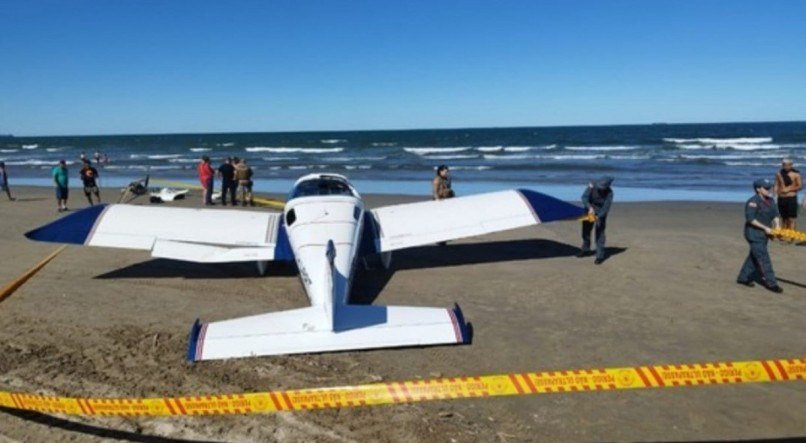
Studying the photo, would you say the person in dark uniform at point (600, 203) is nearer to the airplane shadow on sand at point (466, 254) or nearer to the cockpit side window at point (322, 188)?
the airplane shadow on sand at point (466, 254)

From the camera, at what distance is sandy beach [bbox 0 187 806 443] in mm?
5387

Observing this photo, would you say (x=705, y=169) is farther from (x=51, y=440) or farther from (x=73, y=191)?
(x=51, y=440)

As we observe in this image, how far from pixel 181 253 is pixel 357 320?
15.8ft

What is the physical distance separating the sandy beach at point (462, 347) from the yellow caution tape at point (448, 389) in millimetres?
634

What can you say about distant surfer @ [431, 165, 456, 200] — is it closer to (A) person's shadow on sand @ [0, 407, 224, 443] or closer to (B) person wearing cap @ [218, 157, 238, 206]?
(A) person's shadow on sand @ [0, 407, 224, 443]

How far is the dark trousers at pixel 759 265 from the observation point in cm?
947

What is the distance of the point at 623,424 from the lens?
5.44m

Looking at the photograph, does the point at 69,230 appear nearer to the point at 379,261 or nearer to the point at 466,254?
the point at 379,261

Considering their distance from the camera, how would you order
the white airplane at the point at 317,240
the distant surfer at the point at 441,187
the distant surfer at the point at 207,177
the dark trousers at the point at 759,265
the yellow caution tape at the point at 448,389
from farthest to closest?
the distant surfer at the point at 207,177 → the distant surfer at the point at 441,187 → the dark trousers at the point at 759,265 → the white airplane at the point at 317,240 → the yellow caution tape at the point at 448,389

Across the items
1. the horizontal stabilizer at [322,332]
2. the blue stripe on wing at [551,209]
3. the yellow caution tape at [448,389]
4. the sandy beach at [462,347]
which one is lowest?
the sandy beach at [462,347]

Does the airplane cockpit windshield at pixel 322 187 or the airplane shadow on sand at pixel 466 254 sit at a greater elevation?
the airplane cockpit windshield at pixel 322 187

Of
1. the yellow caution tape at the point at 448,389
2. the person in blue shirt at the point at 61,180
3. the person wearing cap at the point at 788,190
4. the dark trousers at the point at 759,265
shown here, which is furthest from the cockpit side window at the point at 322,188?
the person in blue shirt at the point at 61,180

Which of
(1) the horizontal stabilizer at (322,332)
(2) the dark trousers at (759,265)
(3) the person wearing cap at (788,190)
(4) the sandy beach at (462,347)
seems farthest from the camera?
(3) the person wearing cap at (788,190)

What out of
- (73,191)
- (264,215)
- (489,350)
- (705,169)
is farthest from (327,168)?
(489,350)
